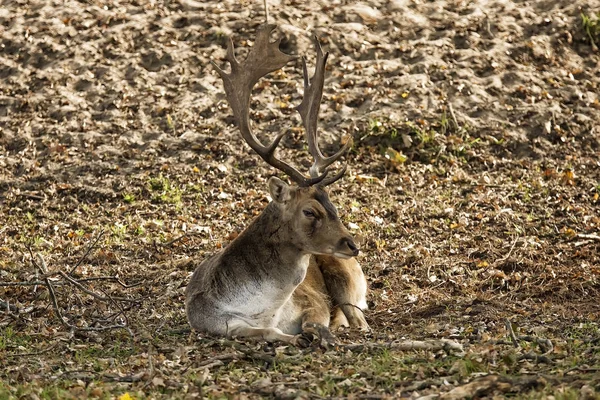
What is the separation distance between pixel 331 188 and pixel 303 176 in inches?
173

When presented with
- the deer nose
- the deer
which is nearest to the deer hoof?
the deer

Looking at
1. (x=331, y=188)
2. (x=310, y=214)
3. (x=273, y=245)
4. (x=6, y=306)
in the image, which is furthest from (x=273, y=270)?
(x=331, y=188)

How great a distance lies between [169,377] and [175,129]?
7.68m

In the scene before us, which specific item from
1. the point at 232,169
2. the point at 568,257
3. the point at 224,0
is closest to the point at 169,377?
the point at 568,257

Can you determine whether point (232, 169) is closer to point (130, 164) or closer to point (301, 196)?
point (130, 164)

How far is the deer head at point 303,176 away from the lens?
870 cm

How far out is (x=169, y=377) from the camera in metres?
7.16

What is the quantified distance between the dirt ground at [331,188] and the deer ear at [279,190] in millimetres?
1269

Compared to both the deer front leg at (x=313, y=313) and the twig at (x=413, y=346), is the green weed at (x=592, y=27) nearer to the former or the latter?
the deer front leg at (x=313, y=313)

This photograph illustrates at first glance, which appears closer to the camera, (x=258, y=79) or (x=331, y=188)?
(x=258, y=79)

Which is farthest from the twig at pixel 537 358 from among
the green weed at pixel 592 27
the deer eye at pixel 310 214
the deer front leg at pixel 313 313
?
the green weed at pixel 592 27

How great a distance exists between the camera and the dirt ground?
752cm

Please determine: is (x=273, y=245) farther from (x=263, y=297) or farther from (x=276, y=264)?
(x=263, y=297)

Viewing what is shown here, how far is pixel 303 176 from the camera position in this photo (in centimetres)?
907
